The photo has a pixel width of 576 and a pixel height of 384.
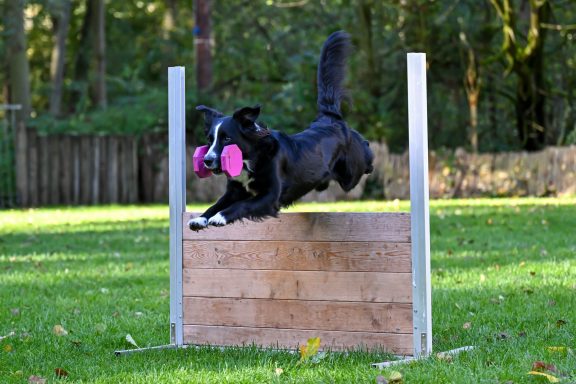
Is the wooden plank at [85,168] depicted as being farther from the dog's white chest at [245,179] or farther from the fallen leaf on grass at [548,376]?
the fallen leaf on grass at [548,376]

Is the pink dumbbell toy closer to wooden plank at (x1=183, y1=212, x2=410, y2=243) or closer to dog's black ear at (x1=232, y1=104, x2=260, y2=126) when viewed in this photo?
dog's black ear at (x1=232, y1=104, x2=260, y2=126)

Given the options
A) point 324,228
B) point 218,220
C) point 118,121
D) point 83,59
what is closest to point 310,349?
point 324,228

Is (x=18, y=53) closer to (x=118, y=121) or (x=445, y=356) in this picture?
(x=118, y=121)

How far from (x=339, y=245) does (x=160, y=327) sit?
1769 mm

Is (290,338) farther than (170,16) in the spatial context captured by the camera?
No

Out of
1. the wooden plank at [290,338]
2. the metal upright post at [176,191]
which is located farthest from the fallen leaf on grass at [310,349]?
the metal upright post at [176,191]

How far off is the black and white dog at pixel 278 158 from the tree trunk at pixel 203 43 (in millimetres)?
16904

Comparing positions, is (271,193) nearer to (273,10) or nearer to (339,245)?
(339,245)

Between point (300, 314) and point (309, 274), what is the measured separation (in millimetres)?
240

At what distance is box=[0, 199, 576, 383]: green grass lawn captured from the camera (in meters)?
4.68

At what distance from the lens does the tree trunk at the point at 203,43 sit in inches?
864

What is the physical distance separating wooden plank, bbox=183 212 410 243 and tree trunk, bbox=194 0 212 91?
55.4ft

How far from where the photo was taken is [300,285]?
17.4ft

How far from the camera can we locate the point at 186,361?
16.7 ft
